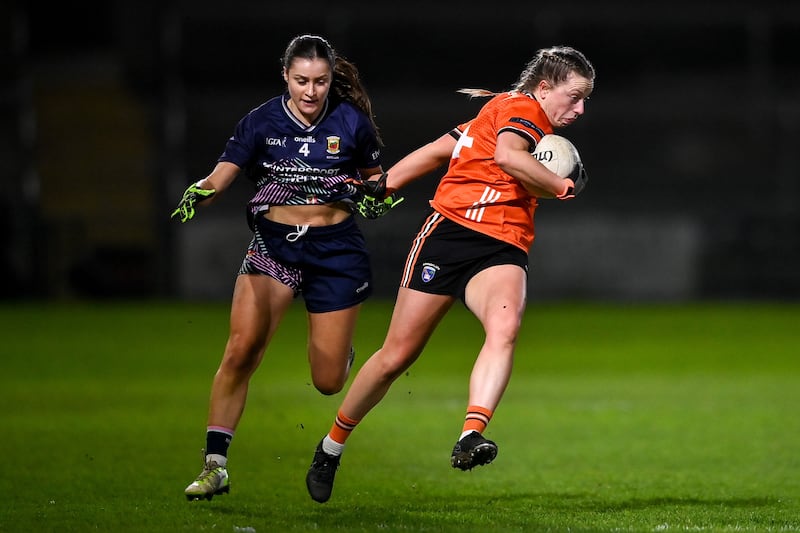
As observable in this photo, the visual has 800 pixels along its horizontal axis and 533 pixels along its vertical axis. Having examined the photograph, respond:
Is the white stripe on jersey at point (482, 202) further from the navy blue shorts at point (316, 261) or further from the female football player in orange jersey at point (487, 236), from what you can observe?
Answer: the navy blue shorts at point (316, 261)

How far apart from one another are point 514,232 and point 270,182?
132 cm

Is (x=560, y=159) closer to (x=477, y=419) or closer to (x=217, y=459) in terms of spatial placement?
(x=477, y=419)

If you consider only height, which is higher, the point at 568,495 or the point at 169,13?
the point at 169,13

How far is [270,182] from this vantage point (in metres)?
6.82

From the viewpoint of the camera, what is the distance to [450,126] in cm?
2655

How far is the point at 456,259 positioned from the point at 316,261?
2.75ft

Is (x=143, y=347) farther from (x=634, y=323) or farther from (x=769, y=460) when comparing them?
(x=769, y=460)

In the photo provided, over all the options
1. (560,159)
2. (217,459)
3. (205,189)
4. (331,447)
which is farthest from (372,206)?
(217,459)

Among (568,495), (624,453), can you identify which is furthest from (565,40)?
(568,495)

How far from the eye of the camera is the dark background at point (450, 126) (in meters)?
24.7

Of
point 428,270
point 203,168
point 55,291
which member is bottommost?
point 55,291

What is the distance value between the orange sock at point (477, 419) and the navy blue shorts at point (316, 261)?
1247mm

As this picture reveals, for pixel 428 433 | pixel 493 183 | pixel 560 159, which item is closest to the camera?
pixel 560 159

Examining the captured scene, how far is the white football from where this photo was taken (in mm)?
6332
